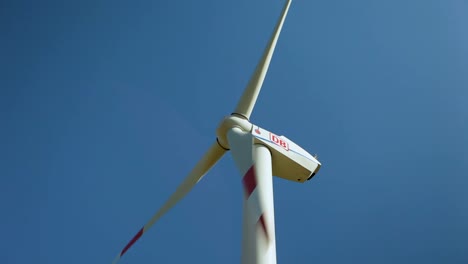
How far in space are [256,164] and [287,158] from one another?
6.56 ft

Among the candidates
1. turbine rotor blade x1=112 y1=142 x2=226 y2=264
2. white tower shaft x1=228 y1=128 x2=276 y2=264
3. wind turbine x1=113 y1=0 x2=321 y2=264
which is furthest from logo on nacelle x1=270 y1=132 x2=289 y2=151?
turbine rotor blade x1=112 y1=142 x2=226 y2=264

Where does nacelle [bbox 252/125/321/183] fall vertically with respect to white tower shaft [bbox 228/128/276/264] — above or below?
above

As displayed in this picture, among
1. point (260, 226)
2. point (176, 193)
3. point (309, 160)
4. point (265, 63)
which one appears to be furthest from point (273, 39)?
point (260, 226)

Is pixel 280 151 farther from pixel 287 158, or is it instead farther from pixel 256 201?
pixel 256 201

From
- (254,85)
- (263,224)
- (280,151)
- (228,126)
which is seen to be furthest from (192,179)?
(263,224)

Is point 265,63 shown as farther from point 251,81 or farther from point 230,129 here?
point 230,129

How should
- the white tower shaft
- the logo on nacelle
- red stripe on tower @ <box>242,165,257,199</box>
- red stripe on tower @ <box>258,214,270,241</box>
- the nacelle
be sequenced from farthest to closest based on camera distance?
the logo on nacelle < the nacelle < red stripe on tower @ <box>242,165,257,199</box> < red stripe on tower @ <box>258,214,270,241</box> < the white tower shaft

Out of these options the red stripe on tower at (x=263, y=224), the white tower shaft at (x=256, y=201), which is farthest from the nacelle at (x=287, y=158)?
the red stripe on tower at (x=263, y=224)

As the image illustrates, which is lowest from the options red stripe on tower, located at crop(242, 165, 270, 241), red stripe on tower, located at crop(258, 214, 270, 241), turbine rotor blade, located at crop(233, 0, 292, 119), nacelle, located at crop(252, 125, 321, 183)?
red stripe on tower, located at crop(258, 214, 270, 241)

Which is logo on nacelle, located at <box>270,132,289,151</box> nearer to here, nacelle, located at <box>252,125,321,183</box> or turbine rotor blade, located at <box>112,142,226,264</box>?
nacelle, located at <box>252,125,321,183</box>

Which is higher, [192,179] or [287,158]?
[287,158]

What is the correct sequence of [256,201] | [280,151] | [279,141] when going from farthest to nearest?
[279,141], [280,151], [256,201]

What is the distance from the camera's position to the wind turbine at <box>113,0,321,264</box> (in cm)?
761

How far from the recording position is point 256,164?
948 cm
